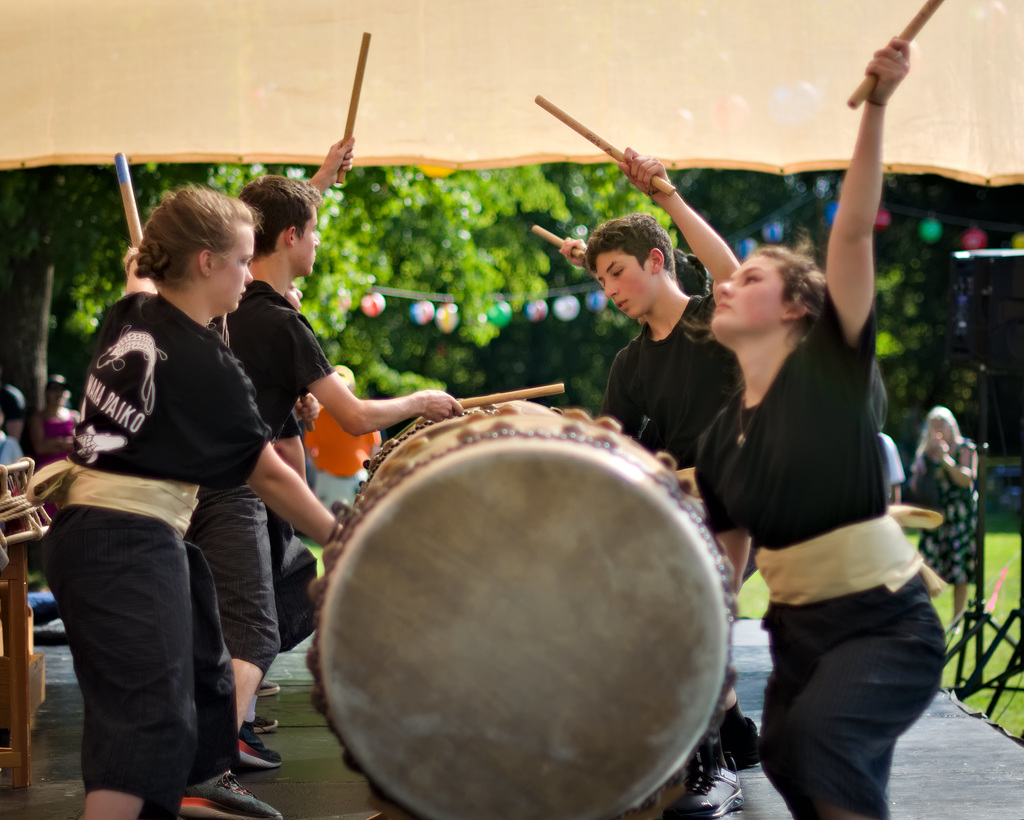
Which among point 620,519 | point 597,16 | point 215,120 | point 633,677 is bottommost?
point 633,677

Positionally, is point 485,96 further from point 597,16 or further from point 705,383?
point 705,383

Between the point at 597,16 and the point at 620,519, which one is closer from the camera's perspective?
the point at 620,519

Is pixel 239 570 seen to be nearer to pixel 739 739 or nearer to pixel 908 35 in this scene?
pixel 739 739

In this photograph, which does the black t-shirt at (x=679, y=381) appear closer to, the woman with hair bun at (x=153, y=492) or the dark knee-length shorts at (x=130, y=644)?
the woman with hair bun at (x=153, y=492)

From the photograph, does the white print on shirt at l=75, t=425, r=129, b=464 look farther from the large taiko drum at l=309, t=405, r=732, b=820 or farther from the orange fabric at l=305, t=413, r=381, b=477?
the orange fabric at l=305, t=413, r=381, b=477

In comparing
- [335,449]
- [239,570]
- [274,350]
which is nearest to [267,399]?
[274,350]

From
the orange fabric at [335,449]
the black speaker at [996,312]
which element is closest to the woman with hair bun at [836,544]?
the black speaker at [996,312]

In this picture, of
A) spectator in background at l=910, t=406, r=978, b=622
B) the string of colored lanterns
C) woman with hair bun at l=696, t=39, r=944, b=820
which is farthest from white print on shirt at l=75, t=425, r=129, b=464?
the string of colored lanterns

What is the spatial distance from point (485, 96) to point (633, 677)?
10.4 ft

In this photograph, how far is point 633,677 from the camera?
67.5 inches

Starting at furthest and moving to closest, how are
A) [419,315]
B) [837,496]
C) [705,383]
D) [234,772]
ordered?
[419,315] → [234,772] → [705,383] → [837,496]

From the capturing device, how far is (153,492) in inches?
81.0

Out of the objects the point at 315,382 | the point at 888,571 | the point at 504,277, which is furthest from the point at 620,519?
the point at 504,277

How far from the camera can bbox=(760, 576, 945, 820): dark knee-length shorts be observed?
183cm
